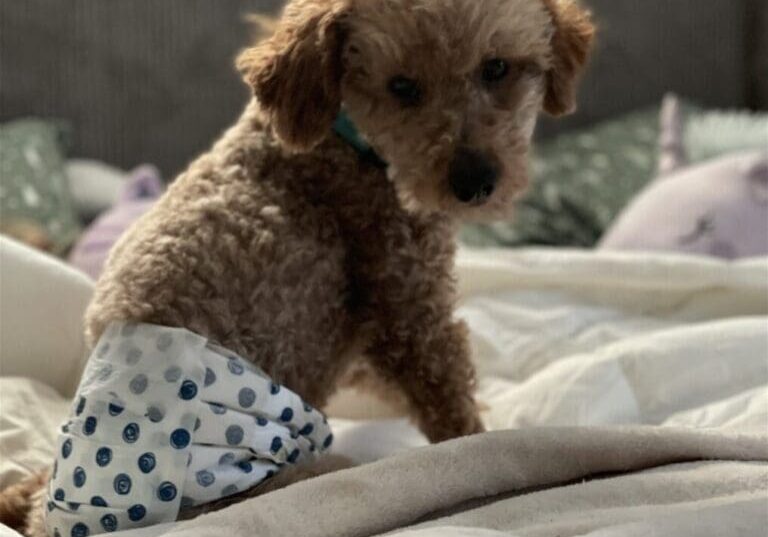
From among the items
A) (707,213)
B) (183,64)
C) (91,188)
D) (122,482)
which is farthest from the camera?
(183,64)

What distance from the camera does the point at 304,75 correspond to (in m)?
1.17

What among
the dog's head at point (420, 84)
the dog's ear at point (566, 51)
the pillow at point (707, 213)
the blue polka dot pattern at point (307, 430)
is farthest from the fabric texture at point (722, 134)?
the blue polka dot pattern at point (307, 430)

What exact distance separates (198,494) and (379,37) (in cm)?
50

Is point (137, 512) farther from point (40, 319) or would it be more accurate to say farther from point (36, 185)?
point (36, 185)

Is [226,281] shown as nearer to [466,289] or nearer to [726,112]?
[466,289]

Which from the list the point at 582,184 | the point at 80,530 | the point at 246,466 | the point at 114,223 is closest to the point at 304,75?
the point at 246,466

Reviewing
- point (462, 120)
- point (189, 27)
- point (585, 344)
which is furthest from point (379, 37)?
point (189, 27)

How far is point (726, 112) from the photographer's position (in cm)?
249

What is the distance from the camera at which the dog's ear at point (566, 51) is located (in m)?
1.25

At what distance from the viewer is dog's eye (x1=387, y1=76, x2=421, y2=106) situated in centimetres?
117

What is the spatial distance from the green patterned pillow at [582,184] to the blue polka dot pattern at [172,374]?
4.10ft

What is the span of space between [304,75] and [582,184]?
1312 millimetres

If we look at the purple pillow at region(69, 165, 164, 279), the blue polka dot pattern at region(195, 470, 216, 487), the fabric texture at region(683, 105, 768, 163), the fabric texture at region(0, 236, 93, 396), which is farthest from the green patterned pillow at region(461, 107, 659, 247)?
the blue polka dot pattern at region(195, 470, 216, 487)

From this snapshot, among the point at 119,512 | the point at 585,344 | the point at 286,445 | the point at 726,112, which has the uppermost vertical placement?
the point at 726,112
